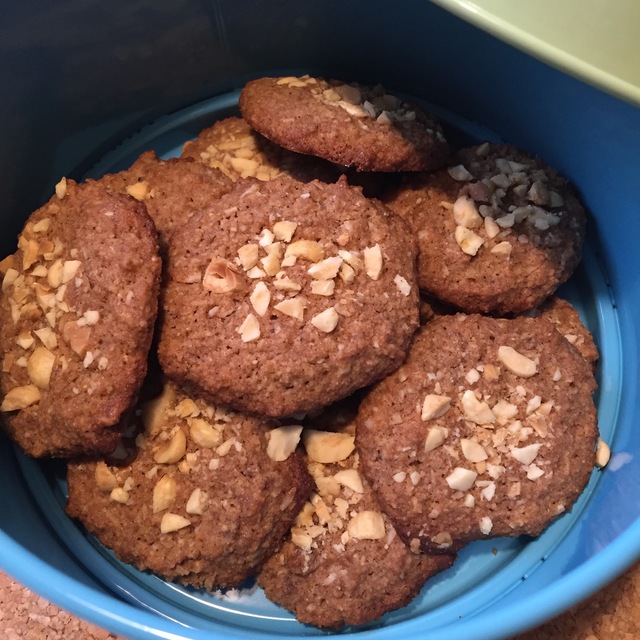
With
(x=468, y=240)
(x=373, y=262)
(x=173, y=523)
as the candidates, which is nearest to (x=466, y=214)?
(x=468, y=240)

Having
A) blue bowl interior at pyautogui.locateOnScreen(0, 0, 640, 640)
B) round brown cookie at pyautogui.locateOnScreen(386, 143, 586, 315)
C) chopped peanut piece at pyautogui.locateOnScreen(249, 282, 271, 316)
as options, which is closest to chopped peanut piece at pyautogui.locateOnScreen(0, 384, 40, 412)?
blue bowl interior at pyautogui.locateOnScreen(0, 0, 640, 640)

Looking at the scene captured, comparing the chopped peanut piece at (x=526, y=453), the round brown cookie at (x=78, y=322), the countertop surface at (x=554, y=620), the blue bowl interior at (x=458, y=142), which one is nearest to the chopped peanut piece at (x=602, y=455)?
the blue bowl interior at (x=458, y=142)

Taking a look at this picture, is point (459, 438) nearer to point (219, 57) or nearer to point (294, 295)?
point (294, 295)

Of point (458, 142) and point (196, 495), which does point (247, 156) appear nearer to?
point (458, 142)

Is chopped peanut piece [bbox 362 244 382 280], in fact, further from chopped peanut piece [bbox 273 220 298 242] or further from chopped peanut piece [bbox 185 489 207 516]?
chopped peanut piece [bbox 185 489 207 516]

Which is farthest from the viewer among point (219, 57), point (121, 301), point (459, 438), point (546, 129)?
point (219, 57)

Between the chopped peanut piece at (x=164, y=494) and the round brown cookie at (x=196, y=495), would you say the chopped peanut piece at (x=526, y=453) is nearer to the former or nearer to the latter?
the round brown cookie at (x=196, y=495)

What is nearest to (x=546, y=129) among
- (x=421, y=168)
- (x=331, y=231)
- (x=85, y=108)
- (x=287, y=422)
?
(x=421, y=168)

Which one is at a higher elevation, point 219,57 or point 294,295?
point 219,57
